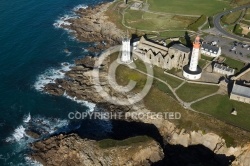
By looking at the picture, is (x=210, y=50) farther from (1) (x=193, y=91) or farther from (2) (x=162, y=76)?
(1) (x=193, y=91)

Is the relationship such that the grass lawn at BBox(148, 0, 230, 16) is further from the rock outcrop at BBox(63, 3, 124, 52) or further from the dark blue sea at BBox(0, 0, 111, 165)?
the dark blue sea at BBox(0, 0, 111, 165)

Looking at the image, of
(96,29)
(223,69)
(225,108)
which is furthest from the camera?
(96,29)

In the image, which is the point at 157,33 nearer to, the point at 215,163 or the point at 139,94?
the point at 139,94

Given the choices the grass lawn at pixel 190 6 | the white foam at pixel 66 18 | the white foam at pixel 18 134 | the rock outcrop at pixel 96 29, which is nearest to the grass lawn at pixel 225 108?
the white foam at pixel 18 134

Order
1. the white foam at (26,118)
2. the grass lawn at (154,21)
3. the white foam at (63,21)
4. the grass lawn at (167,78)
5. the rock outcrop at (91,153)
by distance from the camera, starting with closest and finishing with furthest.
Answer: the rock outcrop at (91,153) < the white foam at (26,118) < the grass lawn at (167,78) < the grass lawn at (154,21) < the white foam at (63,21)

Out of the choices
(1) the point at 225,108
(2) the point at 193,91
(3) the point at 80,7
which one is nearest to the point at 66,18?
(3) the point at 80,7

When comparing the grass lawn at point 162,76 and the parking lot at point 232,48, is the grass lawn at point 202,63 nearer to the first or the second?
the parking lot at point 232,48
